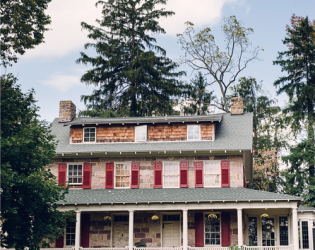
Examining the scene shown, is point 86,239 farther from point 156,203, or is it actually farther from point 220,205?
point 220,205

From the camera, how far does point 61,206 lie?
22.1 m

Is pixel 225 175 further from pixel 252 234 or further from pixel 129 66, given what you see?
pixel 129 66

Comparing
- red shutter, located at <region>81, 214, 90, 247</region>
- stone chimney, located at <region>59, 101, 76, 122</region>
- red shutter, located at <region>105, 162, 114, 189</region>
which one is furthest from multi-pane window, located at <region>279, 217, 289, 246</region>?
stone chimney, located at <region>59, 101, 76, 122</region>

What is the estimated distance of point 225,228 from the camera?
22.9 metres

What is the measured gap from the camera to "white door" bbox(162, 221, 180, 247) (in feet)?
76.5

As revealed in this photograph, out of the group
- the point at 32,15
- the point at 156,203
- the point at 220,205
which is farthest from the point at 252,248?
the point at 32,15

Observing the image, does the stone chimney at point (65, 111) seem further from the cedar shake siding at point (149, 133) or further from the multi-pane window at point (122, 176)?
the multi-pane window at point (122, 176)

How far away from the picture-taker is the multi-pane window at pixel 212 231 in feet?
75.5

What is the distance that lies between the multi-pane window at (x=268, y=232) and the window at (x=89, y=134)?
423 inches

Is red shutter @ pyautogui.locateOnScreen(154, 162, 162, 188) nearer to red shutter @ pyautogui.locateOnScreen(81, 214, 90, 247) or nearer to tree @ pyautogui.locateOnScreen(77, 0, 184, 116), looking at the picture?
red shutter @ pyautogui.locateOnScreen(81, 214, 90, 247)

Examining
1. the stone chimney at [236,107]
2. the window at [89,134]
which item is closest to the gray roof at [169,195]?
the window at [89,134]

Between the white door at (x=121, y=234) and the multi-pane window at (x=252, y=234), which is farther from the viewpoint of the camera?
the multi-pane window at (x=252, y=234)

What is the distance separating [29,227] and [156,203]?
641 cm

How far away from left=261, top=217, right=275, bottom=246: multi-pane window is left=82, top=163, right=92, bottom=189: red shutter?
990cm
